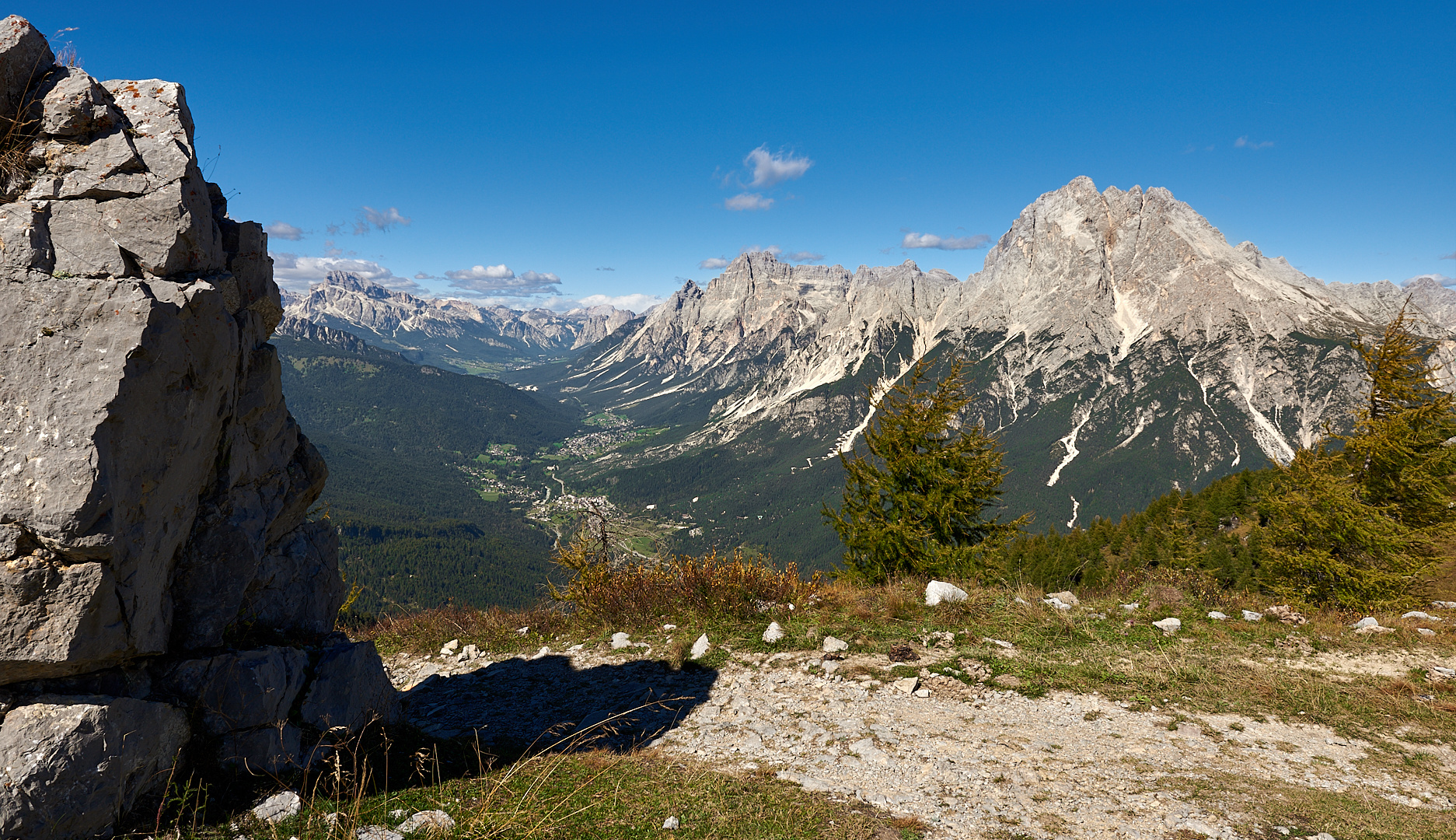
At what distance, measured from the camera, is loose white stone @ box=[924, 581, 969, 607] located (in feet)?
53.0

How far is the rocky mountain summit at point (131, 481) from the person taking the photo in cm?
608

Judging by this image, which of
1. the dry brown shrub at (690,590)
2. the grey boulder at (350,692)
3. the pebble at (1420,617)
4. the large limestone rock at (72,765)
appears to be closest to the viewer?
the large limestone rock at (72,765)

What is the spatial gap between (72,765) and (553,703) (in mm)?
7813

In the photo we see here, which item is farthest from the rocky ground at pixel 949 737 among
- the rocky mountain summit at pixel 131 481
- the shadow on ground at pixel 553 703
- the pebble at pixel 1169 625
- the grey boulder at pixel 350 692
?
the rocky mountain summit at pixel 131 481

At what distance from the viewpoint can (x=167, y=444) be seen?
7383 mm

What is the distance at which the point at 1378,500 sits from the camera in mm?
21000

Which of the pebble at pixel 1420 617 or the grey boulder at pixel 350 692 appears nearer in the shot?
the grey boulder at pixel 350 692

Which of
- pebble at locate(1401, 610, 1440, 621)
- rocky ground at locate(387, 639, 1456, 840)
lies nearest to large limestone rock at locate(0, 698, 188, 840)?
rocky ground at locate(387, 639, 1456, 840)

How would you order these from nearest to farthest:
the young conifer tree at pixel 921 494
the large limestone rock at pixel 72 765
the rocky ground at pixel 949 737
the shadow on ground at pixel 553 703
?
1. the large limestone rock at pixel 72 765
2. the rocky ground at pixel 949 737
3. the shadow on ground at pixel 553 703
4. the young conifer tree at pixel 921 494

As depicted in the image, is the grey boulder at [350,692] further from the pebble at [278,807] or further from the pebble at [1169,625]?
the pebble at [1169,625]

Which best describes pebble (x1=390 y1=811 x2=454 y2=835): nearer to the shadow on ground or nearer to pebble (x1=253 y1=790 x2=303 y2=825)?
pebble (x1=253 y1=790 x2=303 y2=825)

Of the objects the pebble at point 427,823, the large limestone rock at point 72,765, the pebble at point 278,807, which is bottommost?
the pebble at point 278,807

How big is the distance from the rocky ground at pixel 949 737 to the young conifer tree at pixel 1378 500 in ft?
30.3

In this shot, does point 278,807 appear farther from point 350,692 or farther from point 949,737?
point 949,737
